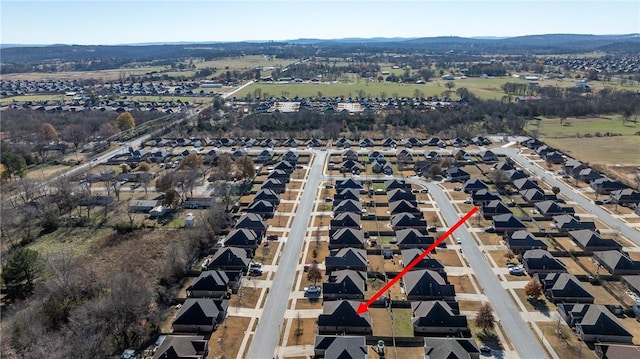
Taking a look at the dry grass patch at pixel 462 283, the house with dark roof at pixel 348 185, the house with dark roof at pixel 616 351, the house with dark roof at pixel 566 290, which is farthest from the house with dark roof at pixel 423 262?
the house with dark roof at pixel 348 185

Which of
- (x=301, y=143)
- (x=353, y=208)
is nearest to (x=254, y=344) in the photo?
(x=353, y=208)

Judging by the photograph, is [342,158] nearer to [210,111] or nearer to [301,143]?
[301,143]

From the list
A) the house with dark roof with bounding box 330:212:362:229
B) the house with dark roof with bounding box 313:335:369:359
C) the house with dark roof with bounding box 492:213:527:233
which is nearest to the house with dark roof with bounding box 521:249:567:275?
the house with dark roof with bounding box 492:213:527:233

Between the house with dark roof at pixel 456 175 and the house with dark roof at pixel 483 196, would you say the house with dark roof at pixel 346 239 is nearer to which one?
the house with dark roof at pixel 483 196

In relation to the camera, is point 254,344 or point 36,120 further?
point 36,120

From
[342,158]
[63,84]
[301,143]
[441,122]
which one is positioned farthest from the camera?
[63,84]
